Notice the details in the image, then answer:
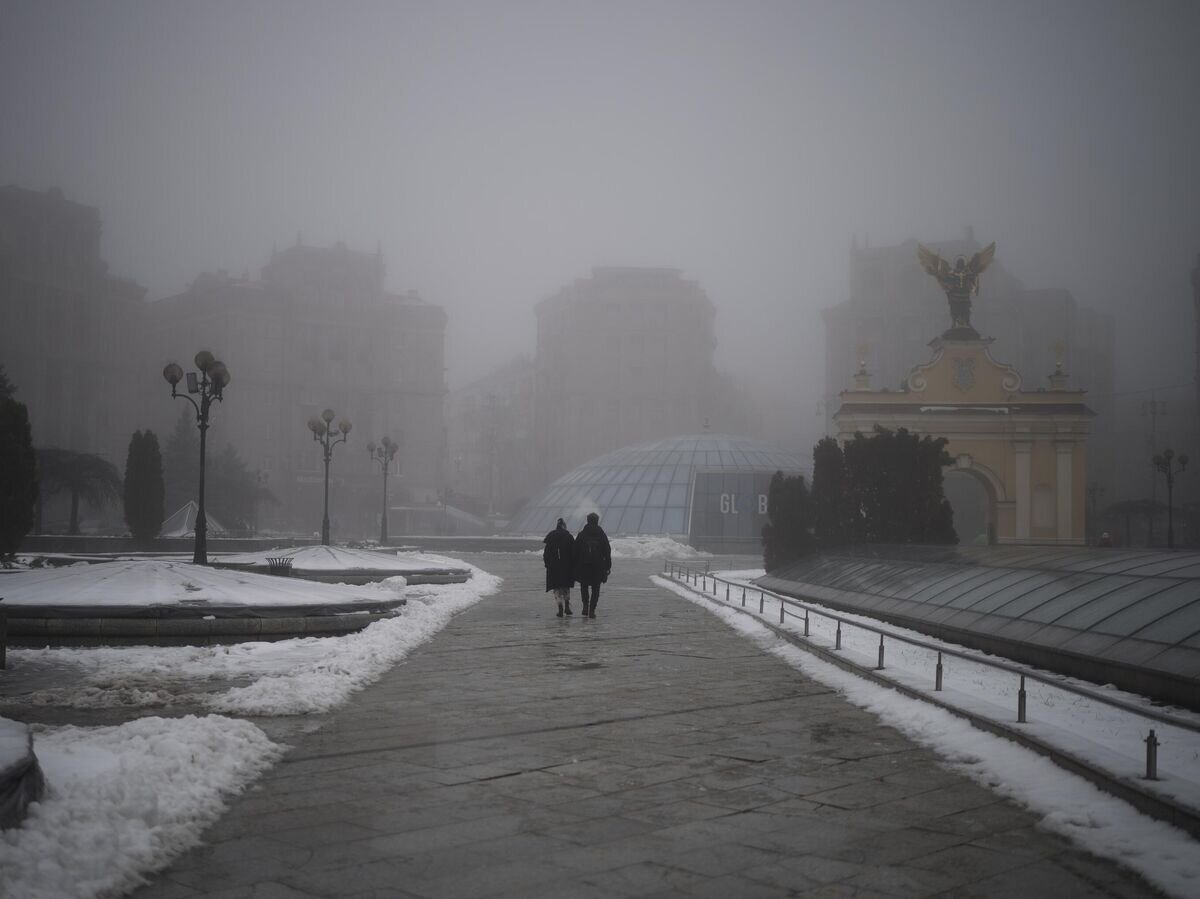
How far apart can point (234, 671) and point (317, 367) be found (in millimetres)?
106291

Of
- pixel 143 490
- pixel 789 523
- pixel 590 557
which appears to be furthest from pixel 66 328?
pixel 590 557

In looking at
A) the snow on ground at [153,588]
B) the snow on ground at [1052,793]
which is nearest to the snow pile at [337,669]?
the snow on ground at [153,588]

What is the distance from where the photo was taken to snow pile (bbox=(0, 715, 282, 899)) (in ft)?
14.8

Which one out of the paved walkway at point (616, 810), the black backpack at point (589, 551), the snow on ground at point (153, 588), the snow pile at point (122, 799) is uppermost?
the black backpack at point (589, 551)

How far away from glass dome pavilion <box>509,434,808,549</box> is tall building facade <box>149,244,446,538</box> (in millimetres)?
32115

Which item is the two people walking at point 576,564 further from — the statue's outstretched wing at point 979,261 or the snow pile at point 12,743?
the statue's outstretched wing at point 979,261

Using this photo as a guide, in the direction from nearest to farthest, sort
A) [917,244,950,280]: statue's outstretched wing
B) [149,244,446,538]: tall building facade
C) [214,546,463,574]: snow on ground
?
[214,546,463,574]: snow on ground < [917,244,950,280]: statue's outstretched wing < [149,244,446,538]: tall building facade

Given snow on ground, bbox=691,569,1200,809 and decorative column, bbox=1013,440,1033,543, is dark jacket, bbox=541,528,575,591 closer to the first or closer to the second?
snow on ground, bbox=691,569,1200,809

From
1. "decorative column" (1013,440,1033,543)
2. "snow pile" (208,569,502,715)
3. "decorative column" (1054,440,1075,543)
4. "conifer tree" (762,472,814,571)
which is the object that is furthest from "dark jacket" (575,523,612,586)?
"decorative column" (1054,440,1075,543)

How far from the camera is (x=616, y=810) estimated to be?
5.94 metres

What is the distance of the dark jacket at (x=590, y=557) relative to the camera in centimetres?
1855

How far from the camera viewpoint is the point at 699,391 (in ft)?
439

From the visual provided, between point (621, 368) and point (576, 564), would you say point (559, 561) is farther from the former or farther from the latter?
point (621, 368)

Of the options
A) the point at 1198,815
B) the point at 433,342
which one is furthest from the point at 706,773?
the point at 433,342
